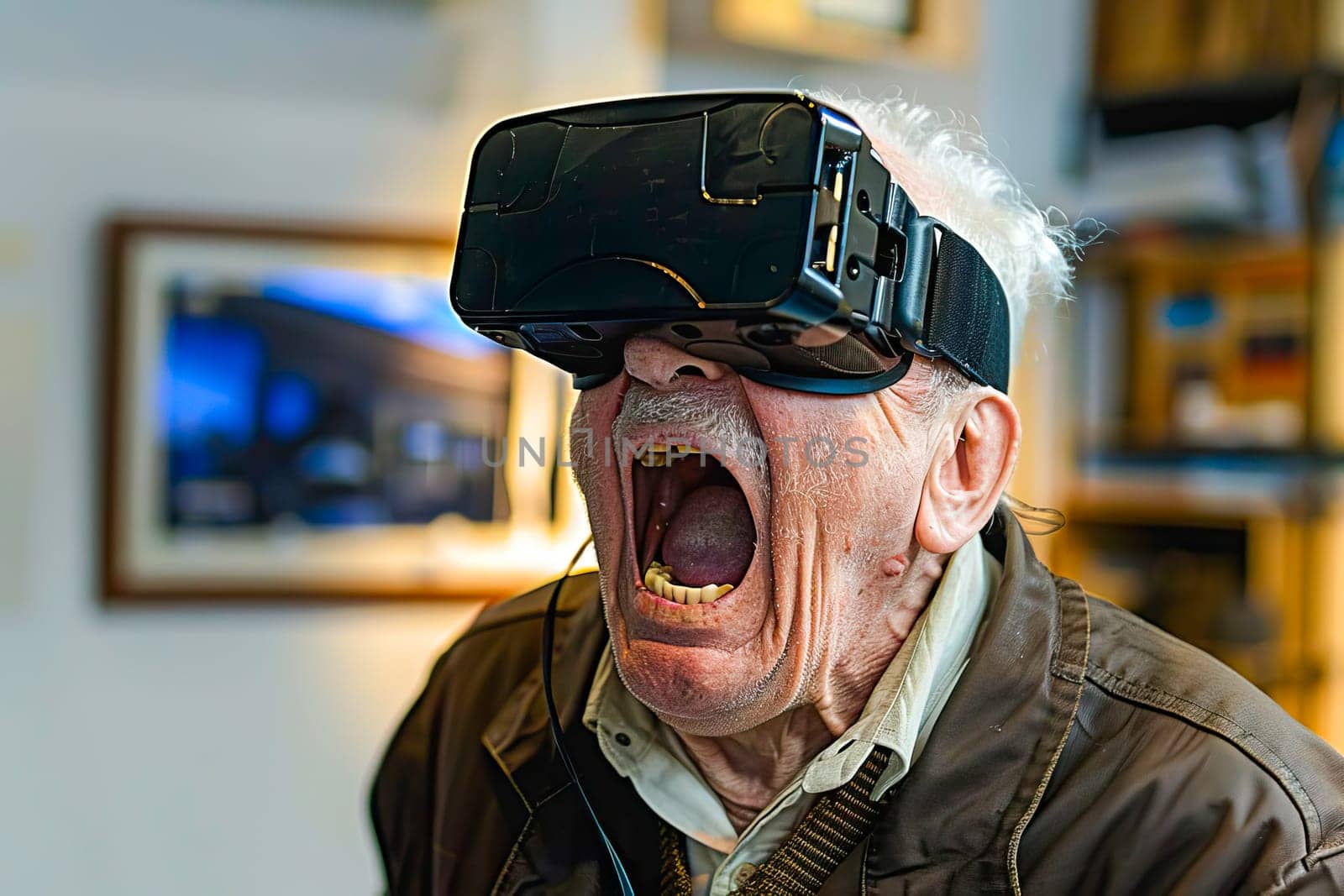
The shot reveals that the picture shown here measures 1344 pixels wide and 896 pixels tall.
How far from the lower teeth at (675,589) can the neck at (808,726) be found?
0.31ft

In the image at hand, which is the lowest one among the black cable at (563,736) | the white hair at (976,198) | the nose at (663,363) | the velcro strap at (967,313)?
the black cable at (563,736)

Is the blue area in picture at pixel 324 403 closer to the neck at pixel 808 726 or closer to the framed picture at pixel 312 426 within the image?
the framed picture at pixel 312 426

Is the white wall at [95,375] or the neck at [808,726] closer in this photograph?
the neck at [808,726]

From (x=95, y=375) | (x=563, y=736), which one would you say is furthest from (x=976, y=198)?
(x=95, y=375)

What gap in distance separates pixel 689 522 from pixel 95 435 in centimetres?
141

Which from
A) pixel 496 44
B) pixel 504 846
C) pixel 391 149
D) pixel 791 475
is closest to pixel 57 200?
pixel 391 149

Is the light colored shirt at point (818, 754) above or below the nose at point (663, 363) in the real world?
below

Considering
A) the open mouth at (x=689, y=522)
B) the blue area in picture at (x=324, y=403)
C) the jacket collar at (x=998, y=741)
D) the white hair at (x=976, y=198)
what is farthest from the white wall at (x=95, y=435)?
the jacket collar at (x=998, y=741)

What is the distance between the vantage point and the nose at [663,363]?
0.82m

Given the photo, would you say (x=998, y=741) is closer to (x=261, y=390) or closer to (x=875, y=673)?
(x=875, y=673)

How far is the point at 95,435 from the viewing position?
1.94 metres

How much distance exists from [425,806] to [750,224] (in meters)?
0.70

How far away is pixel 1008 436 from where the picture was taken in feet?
2.95

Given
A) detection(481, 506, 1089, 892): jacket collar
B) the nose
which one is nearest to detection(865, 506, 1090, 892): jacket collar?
detection(481, 506, 1089, 892): jacket collar
